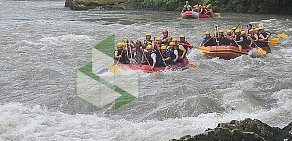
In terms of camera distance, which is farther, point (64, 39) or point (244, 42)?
point (64, 39)

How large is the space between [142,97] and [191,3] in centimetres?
2652

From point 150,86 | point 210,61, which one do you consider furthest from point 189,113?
point 210,61

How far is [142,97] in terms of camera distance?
436 inches

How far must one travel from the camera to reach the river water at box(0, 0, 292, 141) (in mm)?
8430

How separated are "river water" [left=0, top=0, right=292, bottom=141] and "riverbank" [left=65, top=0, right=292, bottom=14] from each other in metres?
11.9

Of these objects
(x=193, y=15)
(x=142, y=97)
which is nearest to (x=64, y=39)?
(x=142, y=97)

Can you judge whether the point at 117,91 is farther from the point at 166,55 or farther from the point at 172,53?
the point at 172,53

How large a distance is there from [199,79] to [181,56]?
1548mm

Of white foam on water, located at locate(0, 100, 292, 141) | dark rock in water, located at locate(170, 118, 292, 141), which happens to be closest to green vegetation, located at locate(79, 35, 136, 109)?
white foam on water, located at locate(0, 100, 292, 141)

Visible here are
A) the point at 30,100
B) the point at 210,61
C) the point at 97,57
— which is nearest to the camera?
the point at 30,100

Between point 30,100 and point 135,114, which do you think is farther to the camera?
point 30,100

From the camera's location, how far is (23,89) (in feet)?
39.4

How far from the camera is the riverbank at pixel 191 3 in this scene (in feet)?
104

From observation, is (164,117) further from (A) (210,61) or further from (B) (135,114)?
(A) (210,61)
